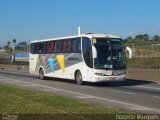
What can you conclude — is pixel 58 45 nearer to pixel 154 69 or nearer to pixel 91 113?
pixel 154 69

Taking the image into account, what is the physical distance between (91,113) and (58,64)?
19752 mm

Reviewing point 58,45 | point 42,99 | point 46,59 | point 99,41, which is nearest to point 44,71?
point 46,59

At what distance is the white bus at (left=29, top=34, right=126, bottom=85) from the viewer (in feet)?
88.5

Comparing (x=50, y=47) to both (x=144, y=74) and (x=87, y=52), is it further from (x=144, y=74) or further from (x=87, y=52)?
(x=144, y=74)

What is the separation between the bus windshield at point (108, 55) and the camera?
88.4 feet

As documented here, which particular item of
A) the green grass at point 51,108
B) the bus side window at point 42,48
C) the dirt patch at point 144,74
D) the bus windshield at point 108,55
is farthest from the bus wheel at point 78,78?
the green grass at point 51,108

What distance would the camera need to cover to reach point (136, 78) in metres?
34.0

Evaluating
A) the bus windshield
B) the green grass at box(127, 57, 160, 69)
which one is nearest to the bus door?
the bus windshield

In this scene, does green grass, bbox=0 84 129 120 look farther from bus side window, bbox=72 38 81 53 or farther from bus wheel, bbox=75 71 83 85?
bus side window, bbox=72 38 81 53

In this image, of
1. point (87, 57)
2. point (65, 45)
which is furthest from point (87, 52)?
point (65, 45)

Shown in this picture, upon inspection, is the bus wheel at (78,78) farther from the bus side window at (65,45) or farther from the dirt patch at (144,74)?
the dirt patch at (144,74)

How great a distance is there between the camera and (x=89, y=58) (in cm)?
2742

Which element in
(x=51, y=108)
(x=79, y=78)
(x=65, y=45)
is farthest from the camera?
(x=65, y=45)

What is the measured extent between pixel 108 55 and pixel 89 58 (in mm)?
1185
